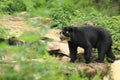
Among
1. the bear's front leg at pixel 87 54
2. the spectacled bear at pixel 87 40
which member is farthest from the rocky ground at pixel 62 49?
the spectacled bear at pixel 87 40

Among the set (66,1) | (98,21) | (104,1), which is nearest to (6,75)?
(66,1)

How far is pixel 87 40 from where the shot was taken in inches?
425

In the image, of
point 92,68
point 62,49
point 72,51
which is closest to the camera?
point 92,68

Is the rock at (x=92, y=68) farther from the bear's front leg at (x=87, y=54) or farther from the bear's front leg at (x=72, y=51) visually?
the bear's front leg at (x=72, y=51)

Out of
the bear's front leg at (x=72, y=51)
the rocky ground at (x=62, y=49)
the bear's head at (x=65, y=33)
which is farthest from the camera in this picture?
the bear's front leg at (x=72, y=51)

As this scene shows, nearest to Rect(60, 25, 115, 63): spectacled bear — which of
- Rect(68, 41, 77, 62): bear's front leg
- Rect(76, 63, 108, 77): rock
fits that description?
Rect(68, 41, 77, 62): bear's front leg

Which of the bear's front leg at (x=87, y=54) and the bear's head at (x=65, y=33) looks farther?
the bear's front leg at (x=87, y=54)

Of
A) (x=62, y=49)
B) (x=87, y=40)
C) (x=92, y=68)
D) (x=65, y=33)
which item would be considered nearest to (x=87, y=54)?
(x=87, y=40)

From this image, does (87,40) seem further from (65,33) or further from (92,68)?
(65,33)

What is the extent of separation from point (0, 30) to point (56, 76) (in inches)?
299

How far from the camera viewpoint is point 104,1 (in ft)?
69.9

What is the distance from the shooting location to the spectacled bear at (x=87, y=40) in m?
10.3

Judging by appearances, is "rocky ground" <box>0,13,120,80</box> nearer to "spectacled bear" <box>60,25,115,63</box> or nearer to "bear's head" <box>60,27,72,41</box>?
"spectacled bear" <box>60,25,115,63</box>

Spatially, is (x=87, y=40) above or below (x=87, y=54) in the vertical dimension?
above
